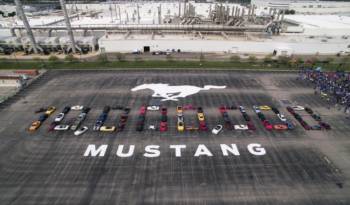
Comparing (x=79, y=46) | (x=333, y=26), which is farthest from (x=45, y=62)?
(x=333, y=26)

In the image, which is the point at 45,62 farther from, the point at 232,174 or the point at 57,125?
the point at 232,174

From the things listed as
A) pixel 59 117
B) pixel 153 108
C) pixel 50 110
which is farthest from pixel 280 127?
pixel 50 110

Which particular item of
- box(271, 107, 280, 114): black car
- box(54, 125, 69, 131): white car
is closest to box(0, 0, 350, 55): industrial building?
box(271, 107, 280, 114): black car

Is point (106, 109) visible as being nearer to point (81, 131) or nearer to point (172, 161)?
point (81, 131)

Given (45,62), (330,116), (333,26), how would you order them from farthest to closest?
(333,26) → (45,62) → (330,116)

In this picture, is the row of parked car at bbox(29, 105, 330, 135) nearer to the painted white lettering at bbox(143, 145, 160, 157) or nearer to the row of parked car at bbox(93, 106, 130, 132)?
the row of parked car at bbox(93, 106, 130, 132)
